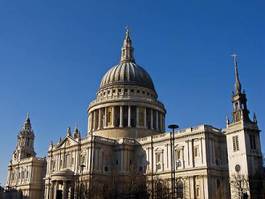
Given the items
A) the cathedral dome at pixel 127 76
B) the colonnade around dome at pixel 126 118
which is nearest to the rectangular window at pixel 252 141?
the colonnade around dome at pixel 126 118

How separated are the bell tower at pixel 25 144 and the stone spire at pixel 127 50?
3609cm

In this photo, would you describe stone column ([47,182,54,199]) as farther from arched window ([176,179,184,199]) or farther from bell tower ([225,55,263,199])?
bell tower ([225,55,263,199])

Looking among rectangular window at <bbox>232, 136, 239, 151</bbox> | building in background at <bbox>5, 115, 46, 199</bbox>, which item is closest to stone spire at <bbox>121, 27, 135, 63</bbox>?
building in background at <bbox>5, 115, 46, 199</bbox>

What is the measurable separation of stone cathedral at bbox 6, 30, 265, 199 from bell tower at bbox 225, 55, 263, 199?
0.51ft

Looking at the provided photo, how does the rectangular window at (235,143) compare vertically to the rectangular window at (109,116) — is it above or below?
below

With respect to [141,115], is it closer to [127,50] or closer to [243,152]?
[127,50]

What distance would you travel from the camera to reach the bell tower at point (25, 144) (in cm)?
11694

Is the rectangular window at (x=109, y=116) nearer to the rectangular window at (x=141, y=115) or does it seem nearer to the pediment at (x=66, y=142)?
the rectangular window at (x=141, y=115)

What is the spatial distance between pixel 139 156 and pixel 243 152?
2641cm

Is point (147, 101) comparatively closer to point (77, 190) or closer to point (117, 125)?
point (117, 125)

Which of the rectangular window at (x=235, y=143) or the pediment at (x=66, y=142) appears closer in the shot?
the rectangular window at (x=235, y=143)

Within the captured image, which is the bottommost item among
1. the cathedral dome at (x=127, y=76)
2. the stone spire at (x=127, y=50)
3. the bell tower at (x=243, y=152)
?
the bell tower at (x=243, y=152)

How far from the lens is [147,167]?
3233 inches

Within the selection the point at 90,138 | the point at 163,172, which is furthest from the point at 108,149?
the point at 163,172
